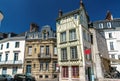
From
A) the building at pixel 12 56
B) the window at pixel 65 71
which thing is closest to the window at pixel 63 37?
the window at pixel 65 71

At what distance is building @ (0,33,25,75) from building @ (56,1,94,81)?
10878 mm

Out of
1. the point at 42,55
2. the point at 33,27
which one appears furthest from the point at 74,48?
the point at 33,27

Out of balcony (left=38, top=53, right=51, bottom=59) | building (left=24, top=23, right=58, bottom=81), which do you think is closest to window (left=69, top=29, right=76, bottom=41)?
building (left=24, top=23, right=58, bottom=81)

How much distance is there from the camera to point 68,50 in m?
21.2

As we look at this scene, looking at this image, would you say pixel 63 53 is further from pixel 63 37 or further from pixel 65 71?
pixel 65 71

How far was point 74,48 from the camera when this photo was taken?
20734mm

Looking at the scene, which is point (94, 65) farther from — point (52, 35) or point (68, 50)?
point (52, 35)

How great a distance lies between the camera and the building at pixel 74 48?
19.7 m

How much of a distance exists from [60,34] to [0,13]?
739 inches

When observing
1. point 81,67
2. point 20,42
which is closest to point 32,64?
point 20,42

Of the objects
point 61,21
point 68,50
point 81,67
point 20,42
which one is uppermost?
→ point 61,21

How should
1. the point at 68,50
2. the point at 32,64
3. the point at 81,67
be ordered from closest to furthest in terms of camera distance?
the point at 81,67 → the point at 68,50 → the point at 32,64

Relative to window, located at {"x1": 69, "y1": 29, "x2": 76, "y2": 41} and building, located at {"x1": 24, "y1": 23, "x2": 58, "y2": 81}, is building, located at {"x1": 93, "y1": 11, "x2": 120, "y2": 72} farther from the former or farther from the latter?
window, located at {"x1": 69, "y1": 29, "x2": 76, "y2": 41}

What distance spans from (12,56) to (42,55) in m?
7.33
